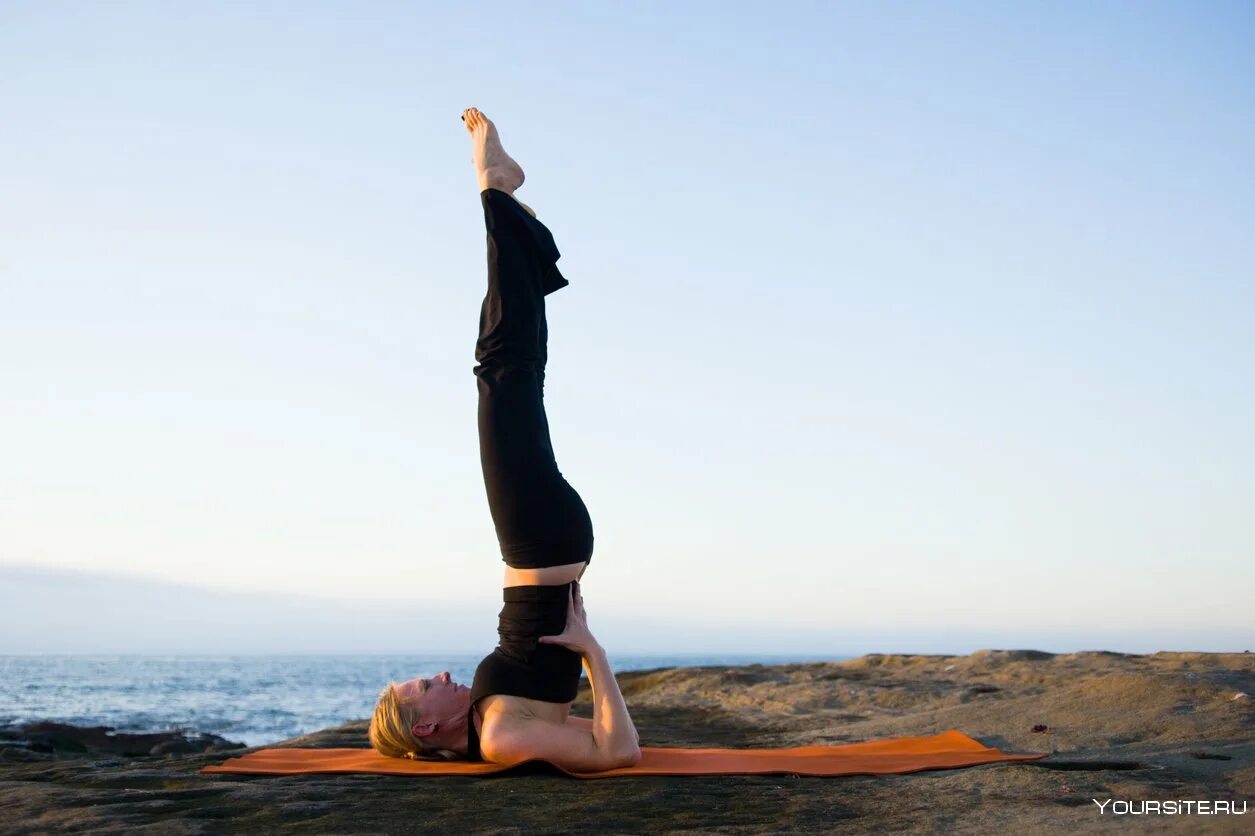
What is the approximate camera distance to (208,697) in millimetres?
23672

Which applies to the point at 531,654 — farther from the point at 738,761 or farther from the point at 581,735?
the point at 738,761

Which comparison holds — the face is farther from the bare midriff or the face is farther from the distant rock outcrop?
the distant rock outcrop

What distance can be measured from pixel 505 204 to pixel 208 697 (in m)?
22.5

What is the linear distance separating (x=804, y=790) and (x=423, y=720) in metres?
1.72

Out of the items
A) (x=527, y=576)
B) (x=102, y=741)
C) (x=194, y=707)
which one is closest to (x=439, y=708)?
(x=527, y=576)

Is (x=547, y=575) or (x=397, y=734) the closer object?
(x=547, y=575)

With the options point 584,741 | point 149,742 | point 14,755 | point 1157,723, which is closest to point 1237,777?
point 1157,723

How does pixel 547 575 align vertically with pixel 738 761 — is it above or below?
above

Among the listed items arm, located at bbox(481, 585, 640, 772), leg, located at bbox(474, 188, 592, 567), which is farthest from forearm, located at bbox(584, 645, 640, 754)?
leg, located at bbox(474, 188, 592, 567)

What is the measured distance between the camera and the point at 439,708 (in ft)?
14.8

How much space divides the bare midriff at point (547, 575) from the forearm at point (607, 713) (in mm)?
313

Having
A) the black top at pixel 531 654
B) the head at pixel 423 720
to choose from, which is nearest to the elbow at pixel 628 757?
the black top at pixel 531 654

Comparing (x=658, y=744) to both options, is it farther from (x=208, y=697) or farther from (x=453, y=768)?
(x=208, y=697)

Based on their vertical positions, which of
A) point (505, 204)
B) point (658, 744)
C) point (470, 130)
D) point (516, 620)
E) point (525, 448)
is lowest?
point (658, 744)
